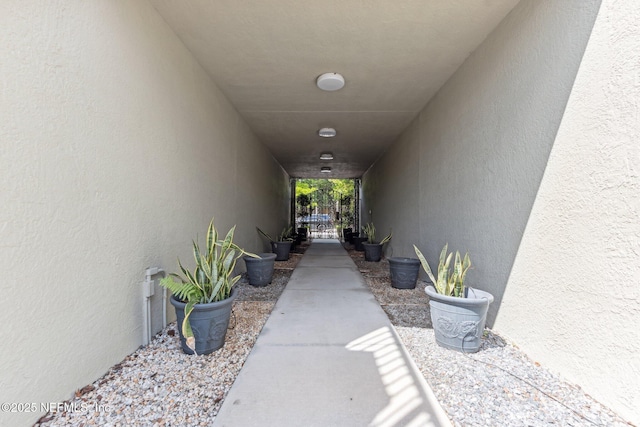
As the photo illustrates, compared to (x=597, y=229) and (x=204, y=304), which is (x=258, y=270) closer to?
(x=204, y=304)

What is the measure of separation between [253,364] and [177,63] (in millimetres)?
2449

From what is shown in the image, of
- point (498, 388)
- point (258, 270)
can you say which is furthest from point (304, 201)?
point (498, 388)

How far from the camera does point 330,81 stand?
289 centimetres

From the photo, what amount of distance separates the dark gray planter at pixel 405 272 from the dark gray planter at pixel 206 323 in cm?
222

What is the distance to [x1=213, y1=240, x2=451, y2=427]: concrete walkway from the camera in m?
1.25

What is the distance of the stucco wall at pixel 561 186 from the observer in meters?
1.26

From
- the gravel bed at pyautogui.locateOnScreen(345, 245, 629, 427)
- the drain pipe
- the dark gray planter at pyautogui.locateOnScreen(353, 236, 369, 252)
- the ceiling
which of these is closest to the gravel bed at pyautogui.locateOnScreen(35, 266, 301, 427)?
the drain pipe

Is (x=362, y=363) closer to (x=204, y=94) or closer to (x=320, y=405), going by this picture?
(x=320, y=405)

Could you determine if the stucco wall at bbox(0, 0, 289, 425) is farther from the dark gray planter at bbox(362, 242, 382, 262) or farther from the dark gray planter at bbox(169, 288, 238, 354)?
the dark gray planter at bbox(362, 242, 382, 262)

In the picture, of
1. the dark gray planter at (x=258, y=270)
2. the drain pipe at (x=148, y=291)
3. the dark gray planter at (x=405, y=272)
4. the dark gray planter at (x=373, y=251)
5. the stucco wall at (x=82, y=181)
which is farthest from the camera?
the dark gray planter at (x=373, y=251)

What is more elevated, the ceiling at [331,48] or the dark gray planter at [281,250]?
the ceiling at [331,48]

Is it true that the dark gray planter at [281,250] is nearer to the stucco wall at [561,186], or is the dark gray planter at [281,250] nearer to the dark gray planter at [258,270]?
the dark gray planter at [258,270]

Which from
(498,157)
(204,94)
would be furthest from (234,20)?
(498,157)

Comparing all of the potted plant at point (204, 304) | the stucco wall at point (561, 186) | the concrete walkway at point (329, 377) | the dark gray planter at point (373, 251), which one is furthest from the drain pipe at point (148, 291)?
the dark gray planter at point (373, 251)
